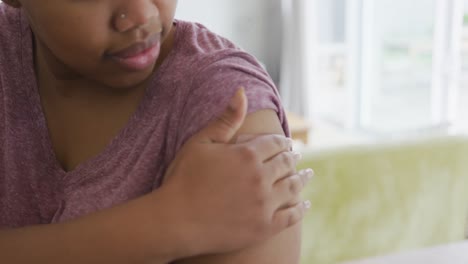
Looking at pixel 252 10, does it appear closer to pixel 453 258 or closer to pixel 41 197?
pixel 453 258

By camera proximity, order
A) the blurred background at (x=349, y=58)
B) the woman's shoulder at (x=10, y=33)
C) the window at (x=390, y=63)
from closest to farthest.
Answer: the woman's shoulder at (x=10, y=33)
the window at (x=390, y=63)
the blurred background at (x=349, y=58)

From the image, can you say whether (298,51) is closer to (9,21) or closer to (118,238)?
(9,21)

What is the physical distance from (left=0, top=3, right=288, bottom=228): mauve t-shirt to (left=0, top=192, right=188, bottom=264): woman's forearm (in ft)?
0.21

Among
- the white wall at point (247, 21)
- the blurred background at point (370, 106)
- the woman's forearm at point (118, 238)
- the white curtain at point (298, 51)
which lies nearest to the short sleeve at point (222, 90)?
the woman's forearm at point (118, 238)

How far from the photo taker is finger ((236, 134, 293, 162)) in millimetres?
637

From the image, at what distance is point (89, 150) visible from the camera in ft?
2.57

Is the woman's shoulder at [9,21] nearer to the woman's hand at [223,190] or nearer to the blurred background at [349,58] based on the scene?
the woman's hand at [223,190]

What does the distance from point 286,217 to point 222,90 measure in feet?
0.51

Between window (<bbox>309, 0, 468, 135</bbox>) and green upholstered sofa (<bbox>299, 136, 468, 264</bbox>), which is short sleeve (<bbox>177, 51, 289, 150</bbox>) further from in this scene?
window (<bbox>309, 0, 468, 135</bbox>)

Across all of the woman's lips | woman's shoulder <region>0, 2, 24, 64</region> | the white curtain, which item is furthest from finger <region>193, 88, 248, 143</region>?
the white curtain

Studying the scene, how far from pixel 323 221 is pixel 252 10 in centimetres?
356

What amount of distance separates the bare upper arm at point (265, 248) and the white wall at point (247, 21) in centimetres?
416

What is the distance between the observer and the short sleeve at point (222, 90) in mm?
651

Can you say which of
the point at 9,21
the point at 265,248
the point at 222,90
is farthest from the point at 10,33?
the point at 265,248
